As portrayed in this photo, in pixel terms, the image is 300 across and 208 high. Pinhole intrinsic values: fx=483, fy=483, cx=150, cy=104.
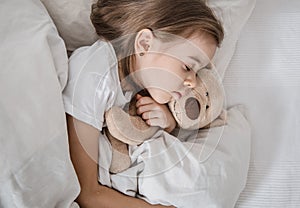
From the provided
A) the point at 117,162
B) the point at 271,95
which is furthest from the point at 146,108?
the point at 271,95

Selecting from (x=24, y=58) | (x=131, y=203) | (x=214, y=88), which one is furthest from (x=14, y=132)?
(x=214, y=88)

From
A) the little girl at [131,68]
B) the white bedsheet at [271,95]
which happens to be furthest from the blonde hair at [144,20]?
the white bedsheet at [271,95]

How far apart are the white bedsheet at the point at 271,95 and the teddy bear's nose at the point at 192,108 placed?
0.17m

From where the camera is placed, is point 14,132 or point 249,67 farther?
point 249,67

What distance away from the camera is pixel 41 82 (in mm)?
Answer: 901

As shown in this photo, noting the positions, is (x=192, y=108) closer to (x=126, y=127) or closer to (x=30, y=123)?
(x=126, y=127)

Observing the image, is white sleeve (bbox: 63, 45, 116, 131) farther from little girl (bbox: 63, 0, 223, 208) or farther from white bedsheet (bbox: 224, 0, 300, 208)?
white bedsheet (bbox: 224, 0, 300, 208)

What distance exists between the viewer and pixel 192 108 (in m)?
1.02

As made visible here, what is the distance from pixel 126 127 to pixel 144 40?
18cm

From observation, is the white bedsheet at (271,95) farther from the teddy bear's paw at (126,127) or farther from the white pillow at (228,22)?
the teddy bear's paw at (126,127)

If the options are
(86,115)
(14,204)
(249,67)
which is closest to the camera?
(14,204)

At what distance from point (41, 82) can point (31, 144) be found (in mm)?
120

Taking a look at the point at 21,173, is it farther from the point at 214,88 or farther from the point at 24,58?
the point at 214,88

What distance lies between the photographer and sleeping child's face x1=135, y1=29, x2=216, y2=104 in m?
0.97
